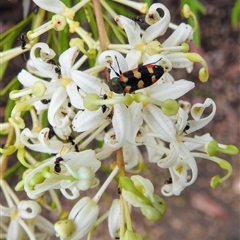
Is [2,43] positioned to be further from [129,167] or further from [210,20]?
[210,20]

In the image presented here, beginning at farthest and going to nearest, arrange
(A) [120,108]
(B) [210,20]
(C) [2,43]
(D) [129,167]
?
(B) [210,20], (C) [2,43], (D) [129,167], (A) [120,108]

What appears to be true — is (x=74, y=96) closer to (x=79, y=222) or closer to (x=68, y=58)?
(x=68, y=58)

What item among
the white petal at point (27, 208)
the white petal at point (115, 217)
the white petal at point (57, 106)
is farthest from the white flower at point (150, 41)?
the white petal at point (27, 208)

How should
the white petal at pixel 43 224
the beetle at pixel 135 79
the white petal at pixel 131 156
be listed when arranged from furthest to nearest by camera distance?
1. the white petal at pixel 43 224
2. the white petal at pixel 131 156
3. the beetle at pixel 135 79

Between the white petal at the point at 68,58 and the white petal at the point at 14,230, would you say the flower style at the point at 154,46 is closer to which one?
the white petal at the point at 68,58

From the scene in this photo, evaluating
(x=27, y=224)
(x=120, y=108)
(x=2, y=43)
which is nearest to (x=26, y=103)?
(x=120, y=108)

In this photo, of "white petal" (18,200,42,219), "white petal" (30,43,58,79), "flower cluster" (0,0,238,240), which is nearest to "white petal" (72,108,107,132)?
"flower cluster" (0,0,238,240)
